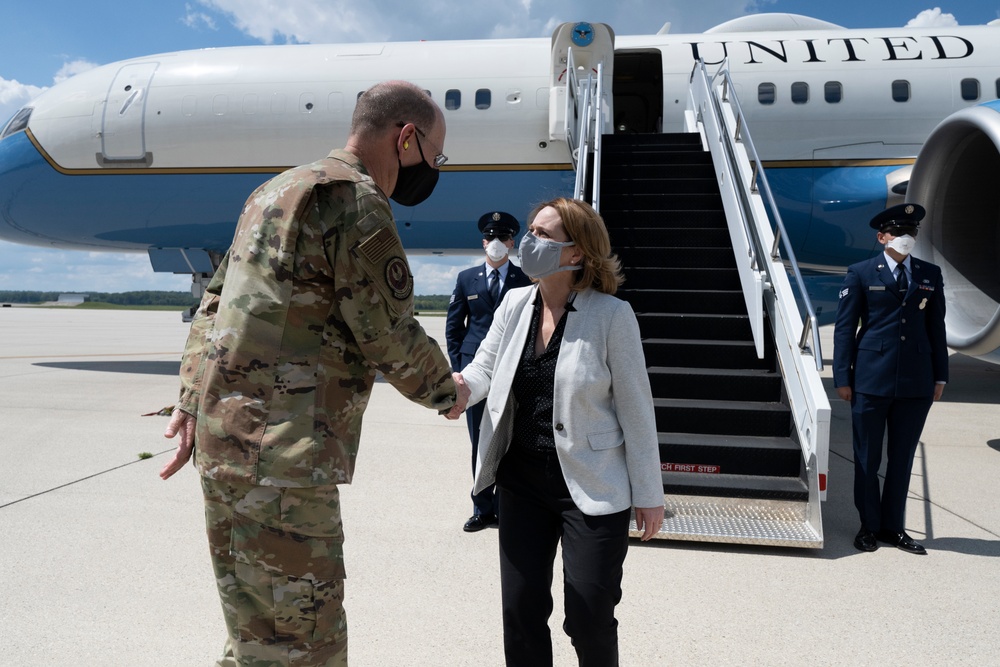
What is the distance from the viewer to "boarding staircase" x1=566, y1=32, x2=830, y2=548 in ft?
13.3

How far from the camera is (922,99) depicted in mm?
8445

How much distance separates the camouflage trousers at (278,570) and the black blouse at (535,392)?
2.16 feet

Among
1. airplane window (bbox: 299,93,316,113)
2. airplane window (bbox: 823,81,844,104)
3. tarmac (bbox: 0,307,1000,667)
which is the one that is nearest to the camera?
tarmac (bbox: 0,307,1000,667)

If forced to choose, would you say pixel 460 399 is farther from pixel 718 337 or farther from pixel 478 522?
pixel 718 337

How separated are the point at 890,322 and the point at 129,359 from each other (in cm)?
1313

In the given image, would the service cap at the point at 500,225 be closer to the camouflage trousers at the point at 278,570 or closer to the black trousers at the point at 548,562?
the black trousers at the point at 548,562

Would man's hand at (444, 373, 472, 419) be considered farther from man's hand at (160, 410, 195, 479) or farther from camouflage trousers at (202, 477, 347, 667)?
man's hand at (160, 410, 195, 479)

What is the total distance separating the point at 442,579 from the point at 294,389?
200 cm

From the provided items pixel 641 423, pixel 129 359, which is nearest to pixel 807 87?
pixel 641 423

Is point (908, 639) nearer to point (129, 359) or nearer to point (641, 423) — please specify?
point (641, 423)

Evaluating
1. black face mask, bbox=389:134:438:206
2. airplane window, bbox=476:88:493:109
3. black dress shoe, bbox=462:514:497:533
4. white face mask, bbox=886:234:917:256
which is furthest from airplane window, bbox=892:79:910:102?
black face mask, bbox=389:134:438:206

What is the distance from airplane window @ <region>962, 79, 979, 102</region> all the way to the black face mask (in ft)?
29.6

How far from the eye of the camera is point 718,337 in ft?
17.5

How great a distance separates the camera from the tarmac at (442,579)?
109 inches
